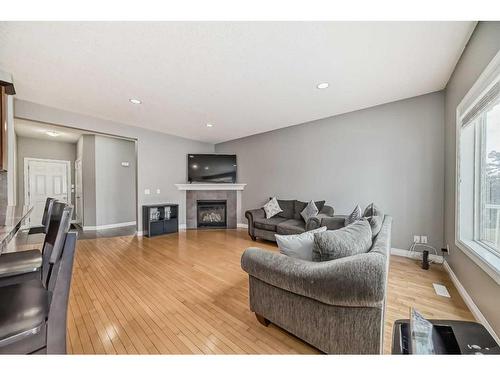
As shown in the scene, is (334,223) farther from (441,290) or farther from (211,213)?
(211,213)

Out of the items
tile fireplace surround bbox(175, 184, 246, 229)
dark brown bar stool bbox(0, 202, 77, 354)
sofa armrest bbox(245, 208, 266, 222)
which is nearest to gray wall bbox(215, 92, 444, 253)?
sofa armrest bbox(245, 208, 266, 222)

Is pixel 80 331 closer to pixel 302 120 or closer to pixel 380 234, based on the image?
pixel 380 234

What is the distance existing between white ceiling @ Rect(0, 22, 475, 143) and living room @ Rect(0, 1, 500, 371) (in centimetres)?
2

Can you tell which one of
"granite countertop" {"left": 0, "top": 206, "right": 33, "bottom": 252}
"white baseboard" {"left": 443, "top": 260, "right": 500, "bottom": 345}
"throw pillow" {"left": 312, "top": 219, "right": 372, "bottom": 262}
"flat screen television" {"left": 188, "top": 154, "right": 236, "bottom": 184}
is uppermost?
"flat screen television" {"left": 188, "top": 154, "right": 236, "bottom": 184}

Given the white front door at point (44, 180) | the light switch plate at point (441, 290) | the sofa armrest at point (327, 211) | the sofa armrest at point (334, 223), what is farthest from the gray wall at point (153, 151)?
the light switch plate at point (441, 290)

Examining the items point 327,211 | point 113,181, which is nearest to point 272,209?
point 327,211

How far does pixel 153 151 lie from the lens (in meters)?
4.97

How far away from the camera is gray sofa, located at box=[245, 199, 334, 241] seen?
12.3ft

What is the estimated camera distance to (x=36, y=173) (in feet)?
18.1

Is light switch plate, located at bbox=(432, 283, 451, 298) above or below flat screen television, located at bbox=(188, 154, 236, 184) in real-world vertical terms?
below

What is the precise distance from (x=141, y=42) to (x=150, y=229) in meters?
3.78

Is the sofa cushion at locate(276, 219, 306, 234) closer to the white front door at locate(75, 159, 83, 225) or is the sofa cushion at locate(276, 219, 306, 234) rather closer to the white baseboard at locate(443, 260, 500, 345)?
the white baseboard at locate(443, 260, 500, 345)

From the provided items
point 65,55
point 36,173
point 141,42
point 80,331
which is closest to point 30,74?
point 65,55

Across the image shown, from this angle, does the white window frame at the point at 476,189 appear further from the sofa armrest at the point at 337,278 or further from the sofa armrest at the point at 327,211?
the sofa armrest at the point at 327,211
